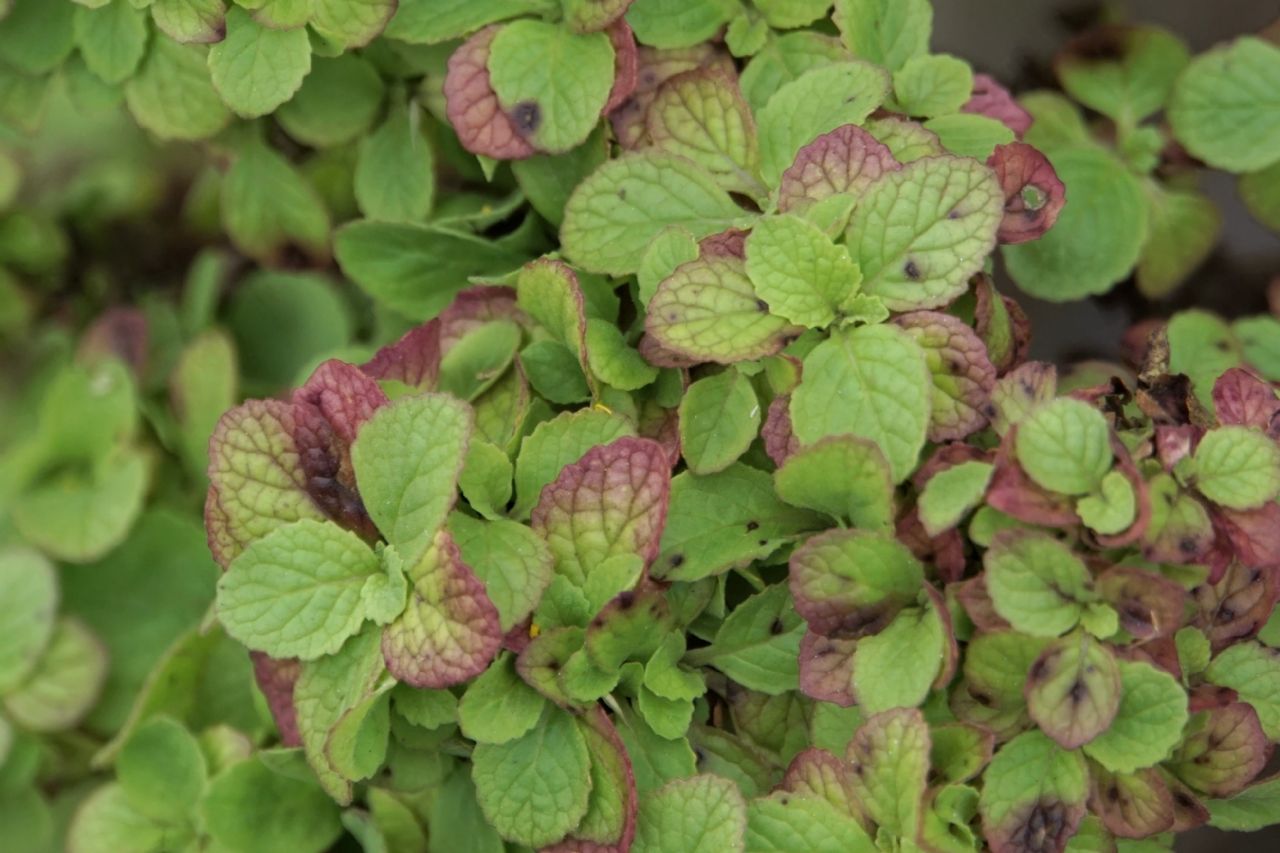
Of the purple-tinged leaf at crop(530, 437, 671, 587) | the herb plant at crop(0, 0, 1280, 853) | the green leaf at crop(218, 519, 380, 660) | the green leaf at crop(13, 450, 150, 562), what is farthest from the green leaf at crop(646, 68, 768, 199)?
the green leaf at crop(13, 450, 150, 562)

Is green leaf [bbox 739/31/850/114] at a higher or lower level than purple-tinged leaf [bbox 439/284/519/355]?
higher

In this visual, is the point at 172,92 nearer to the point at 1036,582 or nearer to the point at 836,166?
the point at 836,166

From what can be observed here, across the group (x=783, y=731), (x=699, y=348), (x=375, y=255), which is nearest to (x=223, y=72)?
(x=375, y=255)

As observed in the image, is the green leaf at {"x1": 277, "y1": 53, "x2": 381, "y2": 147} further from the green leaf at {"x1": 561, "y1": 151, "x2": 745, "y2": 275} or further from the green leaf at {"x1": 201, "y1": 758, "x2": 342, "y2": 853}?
the green leaf at {"x1": 201, "y1": 758, "x2": 342, "y2": 853}

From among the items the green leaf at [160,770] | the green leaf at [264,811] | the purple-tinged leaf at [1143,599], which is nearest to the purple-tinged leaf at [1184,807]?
the purple-tinged leaf at [1143,599]

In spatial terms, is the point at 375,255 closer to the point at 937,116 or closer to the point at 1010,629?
the point at 937,116

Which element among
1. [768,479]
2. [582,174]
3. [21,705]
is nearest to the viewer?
[768,479]
